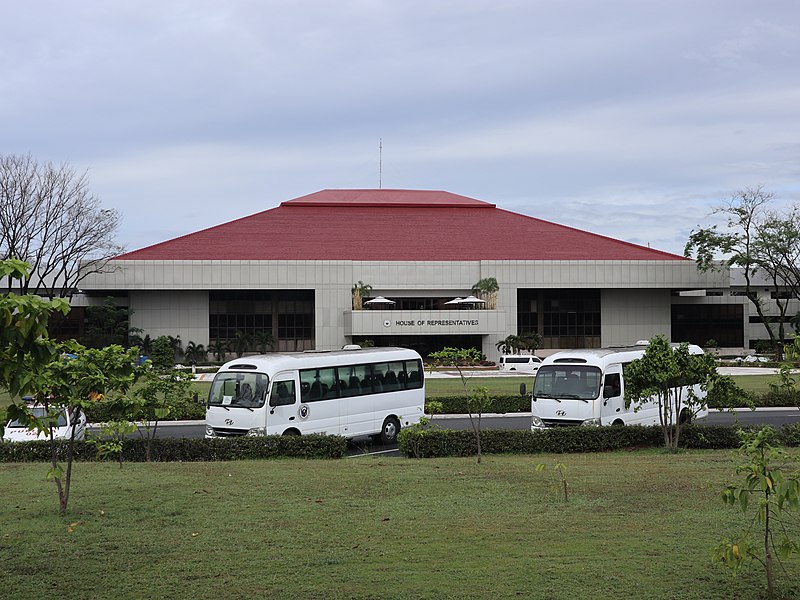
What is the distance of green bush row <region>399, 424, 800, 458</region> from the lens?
15867mm

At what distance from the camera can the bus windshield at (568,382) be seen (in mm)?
18891

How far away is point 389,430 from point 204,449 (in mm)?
6171

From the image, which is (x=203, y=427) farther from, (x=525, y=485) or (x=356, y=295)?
(x=356, y=295)

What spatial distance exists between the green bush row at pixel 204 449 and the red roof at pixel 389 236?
42.7 metres

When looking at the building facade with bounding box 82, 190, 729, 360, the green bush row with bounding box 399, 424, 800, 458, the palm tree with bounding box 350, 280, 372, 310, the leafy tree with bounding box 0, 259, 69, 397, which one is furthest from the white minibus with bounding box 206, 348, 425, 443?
the palm tree with bounding box 350, 280, 372, 310

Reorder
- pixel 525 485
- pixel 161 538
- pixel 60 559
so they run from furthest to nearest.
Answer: pixel 525 485
pixel 161 538
pixel 60 559

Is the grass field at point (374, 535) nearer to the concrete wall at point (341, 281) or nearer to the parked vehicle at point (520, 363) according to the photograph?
the parked vehicle at point (520, 363)

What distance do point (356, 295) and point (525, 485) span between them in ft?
152

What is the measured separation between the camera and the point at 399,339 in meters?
58.4

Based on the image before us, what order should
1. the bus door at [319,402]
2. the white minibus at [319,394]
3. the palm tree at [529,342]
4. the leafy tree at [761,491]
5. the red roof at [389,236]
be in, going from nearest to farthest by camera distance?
the leafy tree at [761,491] < the white minibus at [319,394] < the bus door at [319,402] < the palm tree at [529,342] < the red roof at [389,236]

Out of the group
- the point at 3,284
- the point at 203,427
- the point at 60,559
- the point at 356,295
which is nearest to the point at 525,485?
the point at 60,559

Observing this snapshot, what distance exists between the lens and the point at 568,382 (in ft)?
62.8

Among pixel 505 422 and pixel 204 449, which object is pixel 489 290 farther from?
pixel 204 449

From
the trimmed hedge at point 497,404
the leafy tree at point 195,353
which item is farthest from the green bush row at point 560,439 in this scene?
the leafy tree at point 195,353
